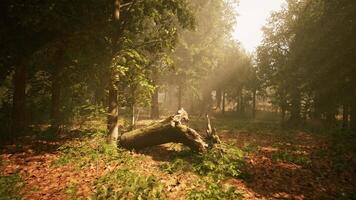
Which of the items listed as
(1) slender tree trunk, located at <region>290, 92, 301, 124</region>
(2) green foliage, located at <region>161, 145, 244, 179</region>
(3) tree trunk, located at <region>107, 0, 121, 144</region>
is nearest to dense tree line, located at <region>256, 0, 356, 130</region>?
(1) slender tree trunk, located at <region>290, 92, 301, 124</region>

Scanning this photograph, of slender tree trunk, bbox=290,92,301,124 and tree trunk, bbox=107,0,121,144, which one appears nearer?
tree trunk, bbox=107,0,121,144

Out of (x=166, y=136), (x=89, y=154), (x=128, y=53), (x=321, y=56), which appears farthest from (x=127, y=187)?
(x=321, y=56)

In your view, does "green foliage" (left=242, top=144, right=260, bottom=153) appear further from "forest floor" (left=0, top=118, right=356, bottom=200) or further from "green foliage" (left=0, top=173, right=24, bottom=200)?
"green foliage" (left=0, top=173, right=24, bottom=200)

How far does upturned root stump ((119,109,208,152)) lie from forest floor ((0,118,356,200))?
39 centimetres

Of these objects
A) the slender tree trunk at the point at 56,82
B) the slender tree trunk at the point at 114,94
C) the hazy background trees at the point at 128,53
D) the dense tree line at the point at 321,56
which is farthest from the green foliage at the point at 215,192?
the dense tree line at the point at 321,56

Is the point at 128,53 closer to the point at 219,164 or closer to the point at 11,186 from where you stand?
the point at 219,164

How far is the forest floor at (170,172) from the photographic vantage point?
7.42 m

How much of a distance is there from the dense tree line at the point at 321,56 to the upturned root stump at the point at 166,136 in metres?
10.2

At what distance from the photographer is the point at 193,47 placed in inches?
1018

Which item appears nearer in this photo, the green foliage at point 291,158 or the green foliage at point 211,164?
the green foliage at point 211,164

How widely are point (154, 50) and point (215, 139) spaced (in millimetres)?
4938

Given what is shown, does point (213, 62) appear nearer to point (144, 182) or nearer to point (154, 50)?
point (154, 50)

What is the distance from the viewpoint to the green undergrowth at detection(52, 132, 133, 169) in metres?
9.64

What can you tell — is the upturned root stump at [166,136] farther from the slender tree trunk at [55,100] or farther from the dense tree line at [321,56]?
the dense tree line at [321,56]
